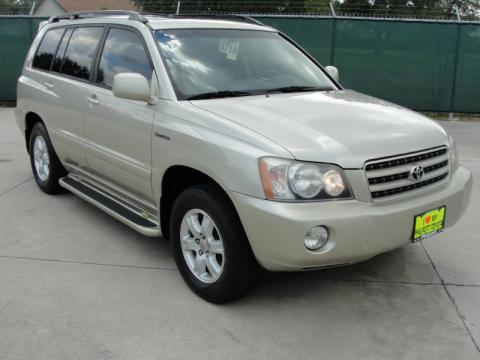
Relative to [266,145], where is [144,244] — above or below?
below

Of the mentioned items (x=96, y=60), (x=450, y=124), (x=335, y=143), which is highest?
(x=96, y=60)

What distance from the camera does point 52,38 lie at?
5.60 m

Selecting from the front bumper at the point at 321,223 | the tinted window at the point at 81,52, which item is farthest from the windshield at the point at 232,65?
the front bumper at the point at 321,223

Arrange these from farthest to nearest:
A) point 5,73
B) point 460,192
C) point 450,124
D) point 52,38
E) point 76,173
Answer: point 5,73
point 450,124
point 52,38
point 76,173
point 460,192

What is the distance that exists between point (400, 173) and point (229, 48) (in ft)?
5.87

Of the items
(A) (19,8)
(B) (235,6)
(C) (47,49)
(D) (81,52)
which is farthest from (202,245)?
(B) (235,6)

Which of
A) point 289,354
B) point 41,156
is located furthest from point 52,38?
point 289,354

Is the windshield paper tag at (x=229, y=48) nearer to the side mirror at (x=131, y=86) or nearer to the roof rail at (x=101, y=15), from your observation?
the roof rail at (x=101, y=15)

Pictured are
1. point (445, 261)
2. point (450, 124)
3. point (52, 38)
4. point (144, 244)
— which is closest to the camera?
point (445, 261)

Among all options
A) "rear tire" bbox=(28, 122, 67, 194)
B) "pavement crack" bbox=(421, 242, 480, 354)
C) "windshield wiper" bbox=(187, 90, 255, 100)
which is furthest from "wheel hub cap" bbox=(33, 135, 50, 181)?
"pavement crack" bbox=(421, 242, 480, 354)

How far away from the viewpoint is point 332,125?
3.35 meters

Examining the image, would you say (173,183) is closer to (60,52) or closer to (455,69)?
(60,52)

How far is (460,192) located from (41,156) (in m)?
4.31

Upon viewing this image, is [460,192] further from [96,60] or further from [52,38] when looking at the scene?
[52,38]
